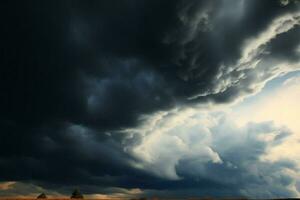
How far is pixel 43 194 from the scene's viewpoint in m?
76.6

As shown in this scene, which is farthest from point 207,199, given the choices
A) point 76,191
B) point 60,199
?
point 76,191

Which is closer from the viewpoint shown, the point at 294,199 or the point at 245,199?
the point at 294,199

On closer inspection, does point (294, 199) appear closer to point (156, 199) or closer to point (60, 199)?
point (156, 199)

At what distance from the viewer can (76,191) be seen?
7788cm

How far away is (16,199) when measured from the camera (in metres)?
41.4

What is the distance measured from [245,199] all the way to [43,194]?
4856 centimetres

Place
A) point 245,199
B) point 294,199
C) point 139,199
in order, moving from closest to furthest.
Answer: point 294,199, point 139,199, point 245,199

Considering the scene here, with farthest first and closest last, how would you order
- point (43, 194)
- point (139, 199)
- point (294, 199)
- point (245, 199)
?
point (43, 194)
point (245, 199)
point (139, 199)
point (294, 199)

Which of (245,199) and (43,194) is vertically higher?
(43,194)

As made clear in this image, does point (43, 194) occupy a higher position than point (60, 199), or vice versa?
point (43, 194)

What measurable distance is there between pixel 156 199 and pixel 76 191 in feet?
135

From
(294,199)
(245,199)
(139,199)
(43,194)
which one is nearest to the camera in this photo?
(294,199)

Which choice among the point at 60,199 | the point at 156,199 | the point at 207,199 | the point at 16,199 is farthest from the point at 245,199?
the point at 16,199

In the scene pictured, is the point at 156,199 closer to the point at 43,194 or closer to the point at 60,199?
the point at 60,199
